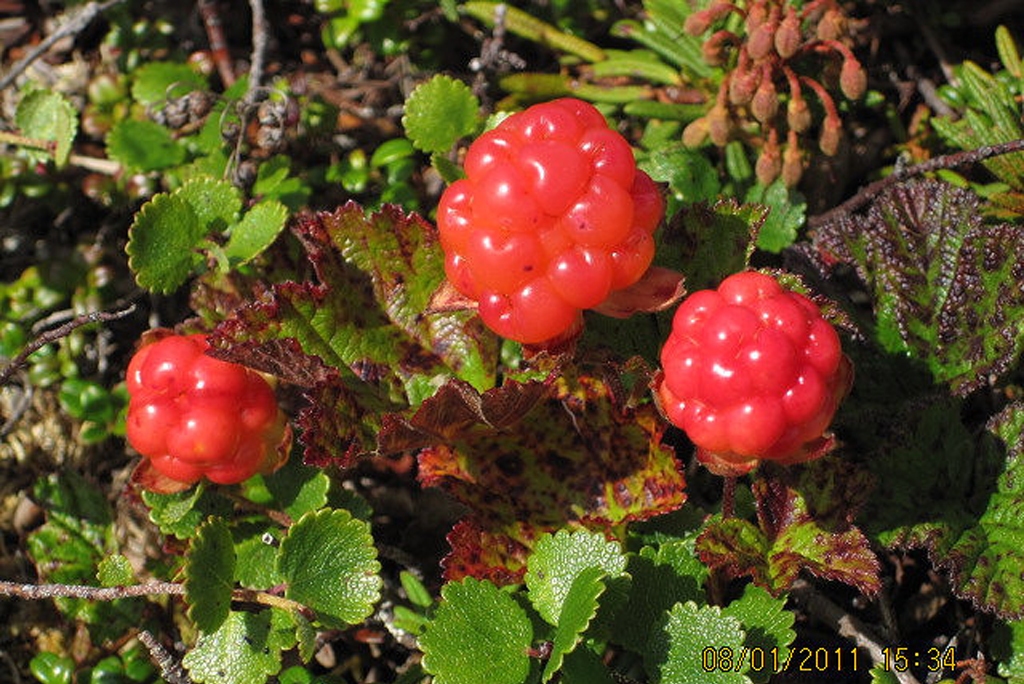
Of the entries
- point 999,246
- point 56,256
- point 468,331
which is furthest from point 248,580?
point 999,246

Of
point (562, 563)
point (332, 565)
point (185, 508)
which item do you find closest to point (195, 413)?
point (185, 508)

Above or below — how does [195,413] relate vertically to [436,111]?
below

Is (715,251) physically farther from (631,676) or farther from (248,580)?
(248,580)

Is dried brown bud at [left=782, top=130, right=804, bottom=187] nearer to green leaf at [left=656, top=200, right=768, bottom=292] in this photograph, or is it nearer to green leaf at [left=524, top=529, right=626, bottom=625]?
green leaf at [left=656, top=200, right=768, bottom=292]

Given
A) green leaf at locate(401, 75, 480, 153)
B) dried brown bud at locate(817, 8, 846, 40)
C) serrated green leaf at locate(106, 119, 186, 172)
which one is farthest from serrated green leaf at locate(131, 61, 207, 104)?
dried brown bud at locate(817, 8, 846, 40)

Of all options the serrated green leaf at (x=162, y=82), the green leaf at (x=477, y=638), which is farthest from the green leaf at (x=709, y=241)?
the serrated green leaf at (x=162, y=82)

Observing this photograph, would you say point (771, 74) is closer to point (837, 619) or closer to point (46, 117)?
point (837, 619)

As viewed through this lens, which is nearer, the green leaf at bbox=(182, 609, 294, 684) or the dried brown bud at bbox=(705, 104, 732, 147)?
the green leaf at bbox=(182, 609, 294, 684)
